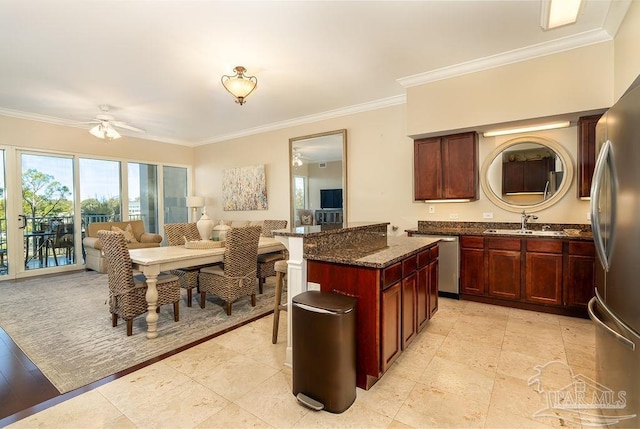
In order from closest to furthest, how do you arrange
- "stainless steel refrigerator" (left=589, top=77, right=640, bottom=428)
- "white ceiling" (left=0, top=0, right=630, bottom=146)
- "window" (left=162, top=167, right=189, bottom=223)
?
1. "stainless steel refrigerator" (left=589, top=77, right=640, bottom=428)
2. "white ceiling" (left=0, top=0, right=630, bottom=146)
3. "window" (left=162, top=167, right=189, bottom=223)

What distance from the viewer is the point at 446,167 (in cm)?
409

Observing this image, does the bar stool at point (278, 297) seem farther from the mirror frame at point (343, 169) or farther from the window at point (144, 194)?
the window at point (144, 194)

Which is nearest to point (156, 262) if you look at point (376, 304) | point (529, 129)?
point (376, 304)

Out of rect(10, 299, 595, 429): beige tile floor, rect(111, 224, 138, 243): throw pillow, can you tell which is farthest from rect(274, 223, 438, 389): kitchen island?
rect(111, 224, 138, 243): throw pillow

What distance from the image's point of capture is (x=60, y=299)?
13.4 ft

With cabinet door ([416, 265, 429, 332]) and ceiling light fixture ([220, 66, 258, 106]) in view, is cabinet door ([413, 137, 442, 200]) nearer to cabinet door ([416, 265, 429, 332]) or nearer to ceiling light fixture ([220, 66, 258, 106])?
cabinet door ([416, 265, 429, 332])

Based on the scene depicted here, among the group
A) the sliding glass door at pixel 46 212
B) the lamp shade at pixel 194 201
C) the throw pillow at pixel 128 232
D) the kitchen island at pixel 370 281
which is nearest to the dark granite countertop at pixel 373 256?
the kitchen island at pixel 370 281

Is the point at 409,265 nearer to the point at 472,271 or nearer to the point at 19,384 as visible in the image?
the point at 472,271

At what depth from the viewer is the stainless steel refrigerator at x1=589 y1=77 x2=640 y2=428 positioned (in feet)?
4.41

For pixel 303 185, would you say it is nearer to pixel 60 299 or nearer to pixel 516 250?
pixel 516 250

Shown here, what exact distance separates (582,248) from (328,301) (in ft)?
9.66

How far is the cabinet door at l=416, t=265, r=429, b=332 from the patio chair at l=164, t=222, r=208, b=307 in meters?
2.72

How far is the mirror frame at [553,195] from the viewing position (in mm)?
3615

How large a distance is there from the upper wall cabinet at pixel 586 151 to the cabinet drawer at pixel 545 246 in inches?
24.7
